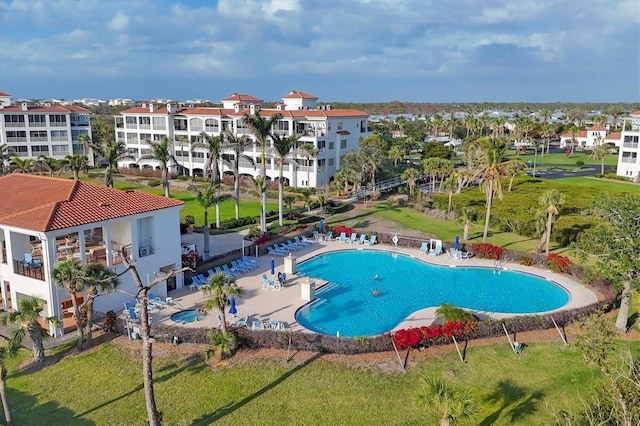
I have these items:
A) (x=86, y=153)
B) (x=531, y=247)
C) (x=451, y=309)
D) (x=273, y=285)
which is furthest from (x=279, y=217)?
(x=86, y=153)

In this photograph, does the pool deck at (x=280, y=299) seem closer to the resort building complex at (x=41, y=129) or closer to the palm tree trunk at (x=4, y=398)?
the palm tree trunk at (x=4, y=398)

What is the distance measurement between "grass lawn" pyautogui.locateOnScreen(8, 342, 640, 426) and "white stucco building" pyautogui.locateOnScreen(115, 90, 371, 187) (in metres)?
39.3

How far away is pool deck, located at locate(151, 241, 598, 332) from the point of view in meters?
23.7

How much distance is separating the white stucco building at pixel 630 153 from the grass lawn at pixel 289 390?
6240cm

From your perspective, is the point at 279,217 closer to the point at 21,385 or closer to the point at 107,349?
the point at 107,349

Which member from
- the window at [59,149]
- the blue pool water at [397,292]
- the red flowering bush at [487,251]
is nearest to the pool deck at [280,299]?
the red flowering bush at [487,251]

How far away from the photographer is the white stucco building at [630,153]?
71.1m

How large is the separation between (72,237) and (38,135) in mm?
53186

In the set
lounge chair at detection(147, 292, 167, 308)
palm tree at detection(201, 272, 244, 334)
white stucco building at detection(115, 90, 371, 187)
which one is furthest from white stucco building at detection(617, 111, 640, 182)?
palm tree at detection(201, 272, 244, 334)

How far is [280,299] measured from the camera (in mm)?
26156

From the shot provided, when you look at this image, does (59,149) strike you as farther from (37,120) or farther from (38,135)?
(37,120)

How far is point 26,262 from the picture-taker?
77.5 ft

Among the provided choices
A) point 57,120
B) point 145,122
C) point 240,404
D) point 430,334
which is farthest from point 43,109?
point 430,334

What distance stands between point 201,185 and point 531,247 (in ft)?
134
